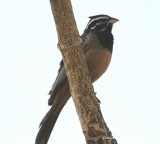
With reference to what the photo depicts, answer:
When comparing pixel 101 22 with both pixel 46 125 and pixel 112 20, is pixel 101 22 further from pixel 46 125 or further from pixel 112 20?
pixel 46 125

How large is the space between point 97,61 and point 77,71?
289cm

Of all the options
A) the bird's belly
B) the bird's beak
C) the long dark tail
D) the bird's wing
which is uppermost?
the bird's beak

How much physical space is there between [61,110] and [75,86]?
2.78 metres

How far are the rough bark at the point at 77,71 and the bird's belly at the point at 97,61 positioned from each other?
110 inches

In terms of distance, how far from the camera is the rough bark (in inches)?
224

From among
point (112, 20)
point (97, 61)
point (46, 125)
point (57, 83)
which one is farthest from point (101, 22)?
point (46, 125)

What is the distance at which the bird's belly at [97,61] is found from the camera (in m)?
8.59

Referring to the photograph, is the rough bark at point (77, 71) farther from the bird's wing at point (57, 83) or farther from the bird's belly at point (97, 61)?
the bird's belly at point (97, 61)

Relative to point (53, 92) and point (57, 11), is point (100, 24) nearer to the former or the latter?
point (53, 92)

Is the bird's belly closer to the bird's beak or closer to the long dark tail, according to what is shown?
the bird's beak

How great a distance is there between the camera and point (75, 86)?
19.0 feet

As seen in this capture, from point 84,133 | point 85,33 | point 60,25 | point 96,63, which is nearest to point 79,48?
point 60,25

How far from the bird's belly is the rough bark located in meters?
2.79

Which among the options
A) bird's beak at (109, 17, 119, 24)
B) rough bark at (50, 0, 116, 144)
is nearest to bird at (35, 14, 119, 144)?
bird's beak at (109, 17, 119, 24)
